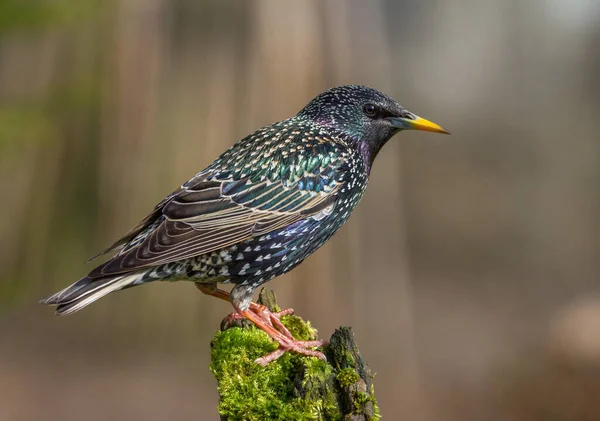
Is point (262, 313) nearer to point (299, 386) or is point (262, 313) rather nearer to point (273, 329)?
point (273, 329)

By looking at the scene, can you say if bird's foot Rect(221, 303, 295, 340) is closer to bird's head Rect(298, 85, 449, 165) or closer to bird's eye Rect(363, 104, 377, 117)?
bird's head Rect(298, 85, 449, 165)

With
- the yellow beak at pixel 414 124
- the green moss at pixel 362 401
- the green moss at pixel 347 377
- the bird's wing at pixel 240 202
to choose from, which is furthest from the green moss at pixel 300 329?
the yellow beak at pixel 414 124

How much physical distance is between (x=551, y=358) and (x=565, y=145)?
516 centimetres

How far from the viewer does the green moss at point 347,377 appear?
260 centimetres

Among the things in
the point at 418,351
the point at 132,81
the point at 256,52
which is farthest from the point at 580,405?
the point at 132,81

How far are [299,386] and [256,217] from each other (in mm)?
863

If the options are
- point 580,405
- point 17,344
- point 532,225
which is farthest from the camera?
point 532,225

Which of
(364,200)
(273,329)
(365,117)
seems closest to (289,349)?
(273,329)

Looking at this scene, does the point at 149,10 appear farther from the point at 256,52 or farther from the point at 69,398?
the point at 69,398

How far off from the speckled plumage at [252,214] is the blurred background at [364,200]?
214cm

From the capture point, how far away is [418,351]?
27.7 feet

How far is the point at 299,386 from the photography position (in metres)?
2.71

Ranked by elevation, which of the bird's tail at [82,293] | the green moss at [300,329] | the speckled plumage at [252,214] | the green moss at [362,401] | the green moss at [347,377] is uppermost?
the speckled plumage at [252,214]

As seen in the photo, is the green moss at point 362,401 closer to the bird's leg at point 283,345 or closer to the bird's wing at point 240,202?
the bird's leg at point 283,345
